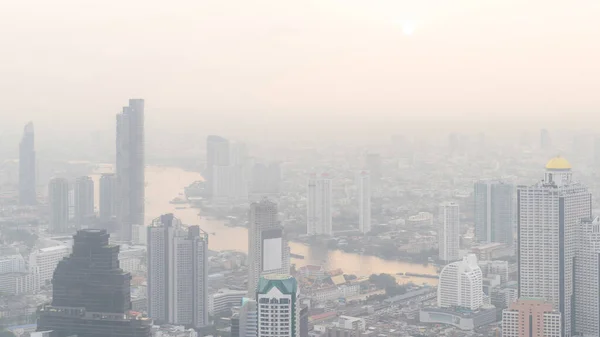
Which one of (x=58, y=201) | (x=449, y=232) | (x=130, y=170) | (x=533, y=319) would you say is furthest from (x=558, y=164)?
(x=58, y=201)

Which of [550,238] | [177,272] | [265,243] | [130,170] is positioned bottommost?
[177,272]

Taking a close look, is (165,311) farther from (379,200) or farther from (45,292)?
(379,200)

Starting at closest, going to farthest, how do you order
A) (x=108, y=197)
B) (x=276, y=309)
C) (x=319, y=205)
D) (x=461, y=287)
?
(x=276, y=309) < (x=461, y=287) < (x=108, y=197) < (x=319, y=205)

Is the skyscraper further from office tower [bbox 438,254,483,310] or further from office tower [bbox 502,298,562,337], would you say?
office tower [bbox 502,298,562,337]

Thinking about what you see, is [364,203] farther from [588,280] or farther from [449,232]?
[588,280]

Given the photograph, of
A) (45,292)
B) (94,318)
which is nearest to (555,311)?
(94,318)

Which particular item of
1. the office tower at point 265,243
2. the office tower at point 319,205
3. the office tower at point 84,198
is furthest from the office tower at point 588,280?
the office tower at point 84,198

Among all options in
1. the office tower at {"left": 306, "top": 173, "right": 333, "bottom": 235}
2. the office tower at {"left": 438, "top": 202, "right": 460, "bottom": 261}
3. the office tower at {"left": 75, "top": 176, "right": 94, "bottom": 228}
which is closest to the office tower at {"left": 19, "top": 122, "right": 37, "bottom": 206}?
the office tower at {"left": 75, "top": 176, "right": 94, "bottom": 228}
